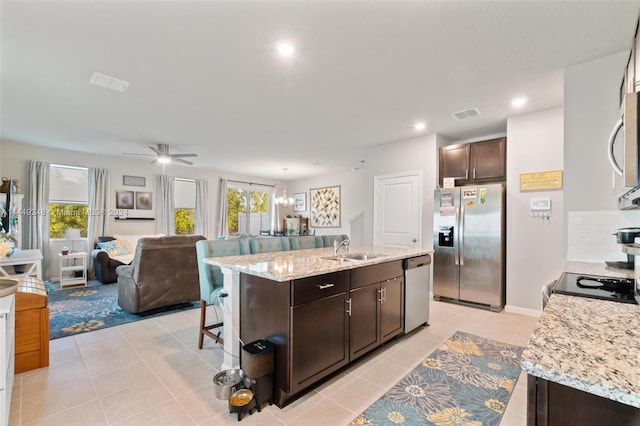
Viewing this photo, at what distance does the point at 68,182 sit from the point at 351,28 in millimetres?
6834

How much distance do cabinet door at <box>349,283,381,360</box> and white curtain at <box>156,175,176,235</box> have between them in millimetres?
6188

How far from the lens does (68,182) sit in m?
6.10

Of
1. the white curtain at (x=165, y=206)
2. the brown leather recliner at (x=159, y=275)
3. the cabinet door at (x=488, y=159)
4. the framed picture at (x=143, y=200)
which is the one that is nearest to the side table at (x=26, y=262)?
the brown leather recliner at (x=159, y=275)

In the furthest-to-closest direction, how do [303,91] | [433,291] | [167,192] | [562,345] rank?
[167,192]
[433,291]
[303,91]
[562,345]

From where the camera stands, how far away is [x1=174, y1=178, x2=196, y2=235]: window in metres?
7.56

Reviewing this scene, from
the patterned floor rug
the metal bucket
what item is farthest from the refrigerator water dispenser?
the metal bucket

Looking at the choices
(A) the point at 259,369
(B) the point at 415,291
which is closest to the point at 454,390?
(B) the point at 415,291

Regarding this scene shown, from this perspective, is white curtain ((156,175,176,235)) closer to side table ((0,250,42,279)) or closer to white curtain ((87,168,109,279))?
white curtain ((87,168,109,279))

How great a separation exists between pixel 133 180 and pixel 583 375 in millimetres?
7973

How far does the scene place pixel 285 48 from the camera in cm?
237

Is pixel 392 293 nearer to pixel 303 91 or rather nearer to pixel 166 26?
pixel 303 91

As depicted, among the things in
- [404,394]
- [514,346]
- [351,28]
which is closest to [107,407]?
[404,394]

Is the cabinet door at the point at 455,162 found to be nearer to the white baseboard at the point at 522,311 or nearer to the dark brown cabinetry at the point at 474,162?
the dark brown cabinetry at the point at 474,162

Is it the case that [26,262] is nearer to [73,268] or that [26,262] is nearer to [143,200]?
[73,268]
